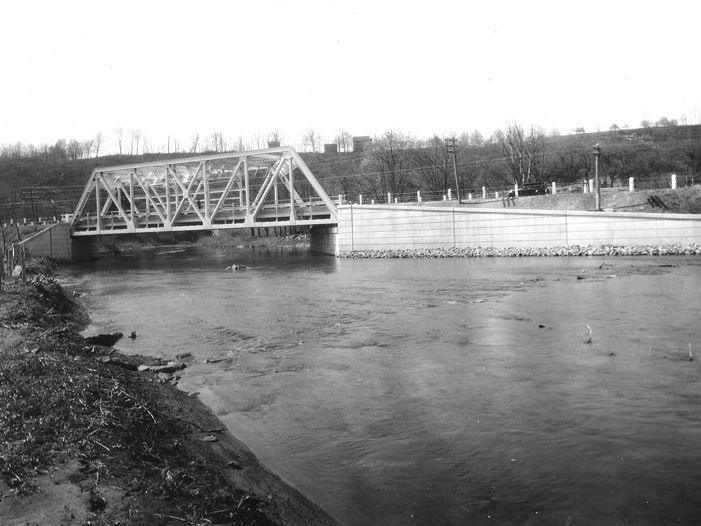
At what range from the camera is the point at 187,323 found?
24.3 m

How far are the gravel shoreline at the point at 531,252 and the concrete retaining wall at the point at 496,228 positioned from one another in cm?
75

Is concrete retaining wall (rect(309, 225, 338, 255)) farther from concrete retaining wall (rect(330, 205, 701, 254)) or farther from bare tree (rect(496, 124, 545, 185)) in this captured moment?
bare tree (rect(496, 124, 545, 185))

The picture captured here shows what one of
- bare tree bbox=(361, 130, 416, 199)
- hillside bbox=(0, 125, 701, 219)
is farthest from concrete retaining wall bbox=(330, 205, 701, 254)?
bare tree bbox=(361, 130, 416, 199)

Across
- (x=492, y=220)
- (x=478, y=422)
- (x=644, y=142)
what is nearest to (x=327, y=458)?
(x=478, y=422)

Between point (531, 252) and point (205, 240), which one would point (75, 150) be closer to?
point (205, 240)

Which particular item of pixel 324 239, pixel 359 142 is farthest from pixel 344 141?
pixel 324 239

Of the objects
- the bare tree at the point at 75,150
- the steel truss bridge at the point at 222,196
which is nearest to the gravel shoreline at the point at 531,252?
the steel truss bridge at the point at 222,196

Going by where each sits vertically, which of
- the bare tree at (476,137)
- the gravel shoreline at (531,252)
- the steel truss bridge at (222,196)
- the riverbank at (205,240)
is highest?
the bare tree at (476,137)

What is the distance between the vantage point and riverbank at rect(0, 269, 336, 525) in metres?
6.14

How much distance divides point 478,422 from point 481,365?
431 centimetres

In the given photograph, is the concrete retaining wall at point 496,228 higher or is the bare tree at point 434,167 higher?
the bare tree at point 434,167

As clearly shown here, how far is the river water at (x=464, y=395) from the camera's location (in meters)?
8.21

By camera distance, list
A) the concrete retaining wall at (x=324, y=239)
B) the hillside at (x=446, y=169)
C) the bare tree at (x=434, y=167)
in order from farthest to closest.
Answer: the bare tree at (x=434, y=167)
the hillside at (x=446, y=169)
the concrete retaining wall at (x=324, y=239)

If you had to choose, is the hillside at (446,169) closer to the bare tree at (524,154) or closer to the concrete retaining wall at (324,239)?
the bare tree at (524,154)
